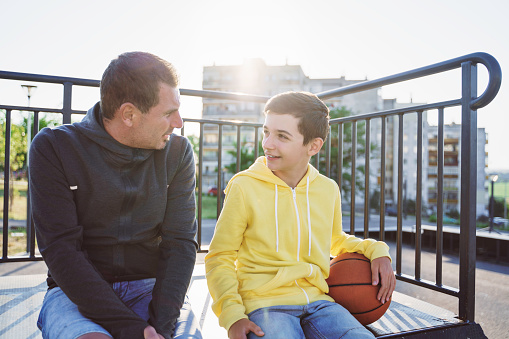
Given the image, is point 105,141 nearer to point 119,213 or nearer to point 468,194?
point 119,213

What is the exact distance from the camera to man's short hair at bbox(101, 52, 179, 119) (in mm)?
1394

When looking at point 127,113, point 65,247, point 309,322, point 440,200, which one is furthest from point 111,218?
point 440,200

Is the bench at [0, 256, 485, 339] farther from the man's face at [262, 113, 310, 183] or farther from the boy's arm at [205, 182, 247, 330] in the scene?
Result: the man's face at [262, 113, 310, 183]

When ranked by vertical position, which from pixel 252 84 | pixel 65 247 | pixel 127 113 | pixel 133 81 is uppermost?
pixel 252 84

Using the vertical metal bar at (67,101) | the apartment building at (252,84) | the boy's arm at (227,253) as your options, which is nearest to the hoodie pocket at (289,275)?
the boy's arm at (227,253)

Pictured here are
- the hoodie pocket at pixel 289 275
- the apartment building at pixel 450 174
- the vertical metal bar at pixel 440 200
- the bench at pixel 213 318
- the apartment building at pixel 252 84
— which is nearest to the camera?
the hoodie pocket at pixel 289 275

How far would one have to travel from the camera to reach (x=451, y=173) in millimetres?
76250

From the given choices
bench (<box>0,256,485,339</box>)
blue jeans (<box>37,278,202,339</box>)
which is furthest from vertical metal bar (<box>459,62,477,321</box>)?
blue jeans (<box>37,278,202,339</box>)

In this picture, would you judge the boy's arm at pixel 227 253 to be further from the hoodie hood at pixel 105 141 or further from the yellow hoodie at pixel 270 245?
the hoodie hood at pixel 105 141

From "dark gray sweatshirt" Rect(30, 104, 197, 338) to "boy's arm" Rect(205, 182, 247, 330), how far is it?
0.14 metres

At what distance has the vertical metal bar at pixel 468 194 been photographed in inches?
74.4

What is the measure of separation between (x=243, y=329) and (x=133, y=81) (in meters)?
1.05

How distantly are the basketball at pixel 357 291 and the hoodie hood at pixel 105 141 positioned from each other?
110cm

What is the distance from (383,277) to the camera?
171cm
